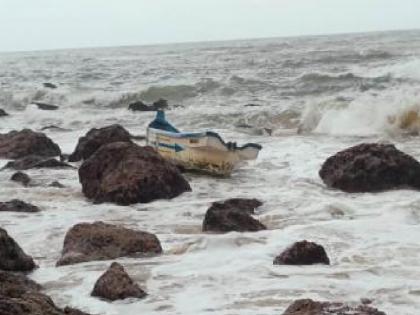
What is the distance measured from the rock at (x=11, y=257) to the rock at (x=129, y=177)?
9.20ft

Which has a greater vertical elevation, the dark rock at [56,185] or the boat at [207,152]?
the boat at [207,152]

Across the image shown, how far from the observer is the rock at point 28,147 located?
1242cm

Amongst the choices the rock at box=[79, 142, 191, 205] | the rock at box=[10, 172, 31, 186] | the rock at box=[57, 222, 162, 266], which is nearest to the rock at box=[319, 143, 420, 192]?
the rock at box=[79, 142, 191, 205]

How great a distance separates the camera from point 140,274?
18.0 feet

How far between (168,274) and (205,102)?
19108 mm

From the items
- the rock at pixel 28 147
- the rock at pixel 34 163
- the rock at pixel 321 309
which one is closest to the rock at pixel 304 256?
the rock at pixel 321 309

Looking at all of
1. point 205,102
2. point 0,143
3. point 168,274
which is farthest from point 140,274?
point 205,102

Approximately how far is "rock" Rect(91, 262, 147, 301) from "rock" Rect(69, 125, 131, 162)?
658cm

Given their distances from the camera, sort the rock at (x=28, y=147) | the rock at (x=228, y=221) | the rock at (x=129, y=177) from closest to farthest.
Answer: the rock at (x=228, y=221) → the rock at (x=129, y=177) → the rock at (x=28, y=147)

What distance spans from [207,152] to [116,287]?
552cm

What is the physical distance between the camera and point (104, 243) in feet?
20.0

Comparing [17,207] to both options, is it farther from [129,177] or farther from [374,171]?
[374,171]

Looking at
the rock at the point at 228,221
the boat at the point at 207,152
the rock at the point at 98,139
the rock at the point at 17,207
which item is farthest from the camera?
the rock at the point at 98,139

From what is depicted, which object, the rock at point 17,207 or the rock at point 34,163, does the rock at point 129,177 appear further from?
the rock at point 34,163
